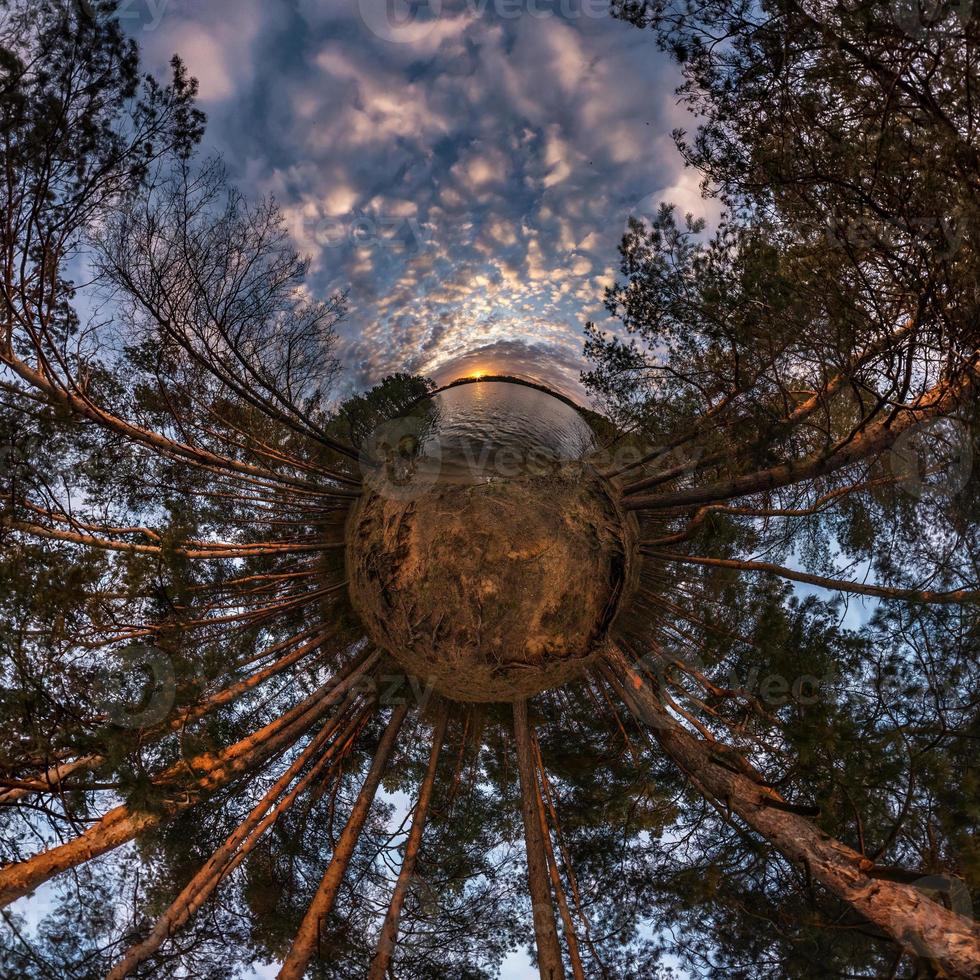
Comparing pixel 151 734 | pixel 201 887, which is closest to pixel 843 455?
pixel 151 734

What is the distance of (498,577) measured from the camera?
5477 mm

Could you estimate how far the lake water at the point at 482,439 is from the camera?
249 inches

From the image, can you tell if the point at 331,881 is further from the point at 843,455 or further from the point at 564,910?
the point at 843,455

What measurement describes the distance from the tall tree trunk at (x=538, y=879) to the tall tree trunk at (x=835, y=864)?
1.39 m

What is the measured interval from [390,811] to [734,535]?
19.7ft

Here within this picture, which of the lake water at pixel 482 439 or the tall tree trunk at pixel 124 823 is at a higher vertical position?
the lake water at pixel 482 439

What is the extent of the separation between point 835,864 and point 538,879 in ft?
8.58

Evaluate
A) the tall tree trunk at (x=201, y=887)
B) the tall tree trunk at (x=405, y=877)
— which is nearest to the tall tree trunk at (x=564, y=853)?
the tall tree trunk at (x=405, y=877)

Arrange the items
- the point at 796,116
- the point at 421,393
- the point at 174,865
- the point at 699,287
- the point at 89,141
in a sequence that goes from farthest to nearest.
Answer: the point at 421,393
the point at 174,865
the point at 699,287
the point at 89,141
the point at 796,116

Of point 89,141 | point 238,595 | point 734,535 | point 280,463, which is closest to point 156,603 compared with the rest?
point 238,595

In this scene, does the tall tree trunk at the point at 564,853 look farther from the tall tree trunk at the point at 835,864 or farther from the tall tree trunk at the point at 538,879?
the tall tree trunk at the point at 835,864

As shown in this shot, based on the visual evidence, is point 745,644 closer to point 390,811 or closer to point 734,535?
point 734,535

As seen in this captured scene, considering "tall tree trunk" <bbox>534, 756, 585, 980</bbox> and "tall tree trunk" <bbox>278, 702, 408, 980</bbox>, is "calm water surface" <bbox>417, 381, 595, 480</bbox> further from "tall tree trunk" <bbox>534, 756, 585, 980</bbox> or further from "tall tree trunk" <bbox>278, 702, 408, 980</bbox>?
"tall tree trunk" <bbox>534, 756, 585, 980</bbox>

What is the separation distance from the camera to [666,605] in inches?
296
